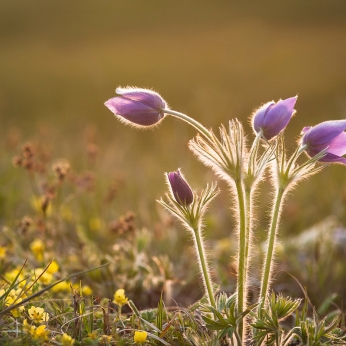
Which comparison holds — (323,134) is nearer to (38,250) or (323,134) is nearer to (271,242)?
(271,242)

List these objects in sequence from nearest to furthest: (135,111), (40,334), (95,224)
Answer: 1. (40,334)
2. (135,111)
3. (95,224)

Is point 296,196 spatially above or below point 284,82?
below

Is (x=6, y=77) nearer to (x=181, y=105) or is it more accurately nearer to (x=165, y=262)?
(x=181, y=105)

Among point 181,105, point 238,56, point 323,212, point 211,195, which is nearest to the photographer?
point 211,195

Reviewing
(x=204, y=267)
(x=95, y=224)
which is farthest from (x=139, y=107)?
(x=95, y=224)

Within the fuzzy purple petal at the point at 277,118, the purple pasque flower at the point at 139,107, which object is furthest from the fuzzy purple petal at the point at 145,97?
the fuzzy purple petal at the point at 277,118

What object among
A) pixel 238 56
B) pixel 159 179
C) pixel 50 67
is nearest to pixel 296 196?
pixel 159 179
